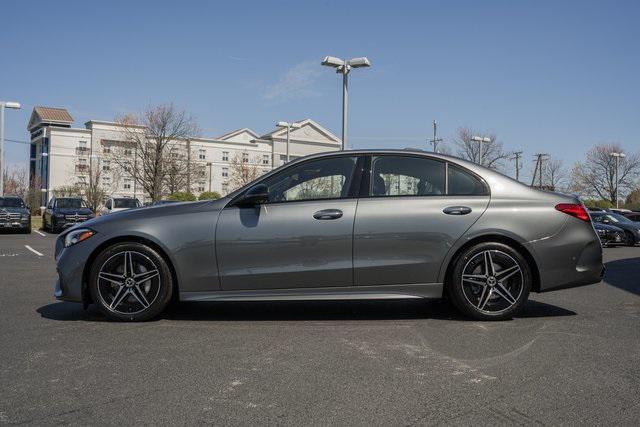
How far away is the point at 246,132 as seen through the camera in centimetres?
9812

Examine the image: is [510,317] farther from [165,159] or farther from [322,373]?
[165,159]

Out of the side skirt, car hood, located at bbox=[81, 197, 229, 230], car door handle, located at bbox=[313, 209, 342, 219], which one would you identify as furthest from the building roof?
car door handle, located at bbox=[313, 209, 342, 219]

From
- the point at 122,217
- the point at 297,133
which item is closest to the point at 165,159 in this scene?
the point at 297,133

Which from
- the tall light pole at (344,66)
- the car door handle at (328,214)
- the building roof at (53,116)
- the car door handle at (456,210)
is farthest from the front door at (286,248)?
the building roof at (53,116)

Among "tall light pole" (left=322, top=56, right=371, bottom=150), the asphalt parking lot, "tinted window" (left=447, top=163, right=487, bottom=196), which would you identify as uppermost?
"tall light pole" (left=322, top=56, right=371, bottom=150)

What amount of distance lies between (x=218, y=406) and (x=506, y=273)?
313 cm

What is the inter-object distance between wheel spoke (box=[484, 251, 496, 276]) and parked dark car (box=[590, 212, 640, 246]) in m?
18.7

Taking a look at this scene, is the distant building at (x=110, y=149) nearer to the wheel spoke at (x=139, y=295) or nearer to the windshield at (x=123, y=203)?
the windshield at (x=123, y=203)

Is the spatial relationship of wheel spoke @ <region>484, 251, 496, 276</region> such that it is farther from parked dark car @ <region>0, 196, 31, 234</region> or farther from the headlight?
parked dark car @ <region>0, 196, 31, 234</region>

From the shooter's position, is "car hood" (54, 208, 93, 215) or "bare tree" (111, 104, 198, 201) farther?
"bare tree" (111, 104, 198, 201)

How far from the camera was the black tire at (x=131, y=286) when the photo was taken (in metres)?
5.10

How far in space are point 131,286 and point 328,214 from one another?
1.90 meters

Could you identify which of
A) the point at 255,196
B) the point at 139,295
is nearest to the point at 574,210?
the point at 255,196

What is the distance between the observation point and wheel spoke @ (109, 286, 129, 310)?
514 cm
